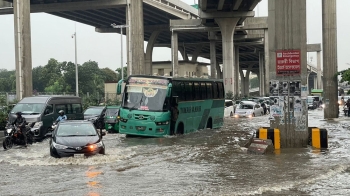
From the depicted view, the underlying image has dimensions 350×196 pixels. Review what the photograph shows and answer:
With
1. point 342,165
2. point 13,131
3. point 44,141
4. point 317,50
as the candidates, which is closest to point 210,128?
point 44,141

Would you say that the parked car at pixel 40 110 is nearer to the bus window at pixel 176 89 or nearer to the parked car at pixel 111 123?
the parked car at pixel 111 123

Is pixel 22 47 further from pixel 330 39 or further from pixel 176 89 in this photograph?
pixel 330 39

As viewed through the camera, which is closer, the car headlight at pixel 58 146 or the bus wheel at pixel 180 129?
the car headlight at pixel 58 146

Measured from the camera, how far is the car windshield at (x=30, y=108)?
23359mm

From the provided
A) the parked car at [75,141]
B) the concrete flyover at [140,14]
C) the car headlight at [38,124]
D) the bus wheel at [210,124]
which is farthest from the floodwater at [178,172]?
the concrete flyover at [140,14]

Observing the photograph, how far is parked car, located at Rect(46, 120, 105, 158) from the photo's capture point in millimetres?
15250

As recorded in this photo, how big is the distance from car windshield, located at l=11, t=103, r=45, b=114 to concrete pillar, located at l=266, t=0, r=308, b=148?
10707mm

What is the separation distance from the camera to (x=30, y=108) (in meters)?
23.6

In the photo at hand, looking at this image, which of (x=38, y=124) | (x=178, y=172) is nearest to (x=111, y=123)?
(x=38, y=124)

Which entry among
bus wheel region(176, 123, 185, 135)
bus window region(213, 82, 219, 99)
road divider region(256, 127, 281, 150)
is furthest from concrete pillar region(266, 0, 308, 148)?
bus window region(213, 82, 219, 99)

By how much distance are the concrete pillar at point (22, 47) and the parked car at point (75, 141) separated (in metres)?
30.2

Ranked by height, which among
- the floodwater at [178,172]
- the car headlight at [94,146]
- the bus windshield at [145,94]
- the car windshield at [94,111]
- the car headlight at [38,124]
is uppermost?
the bus windshield at [145,94]

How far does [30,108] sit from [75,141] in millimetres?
8834

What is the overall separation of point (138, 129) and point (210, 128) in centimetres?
745
